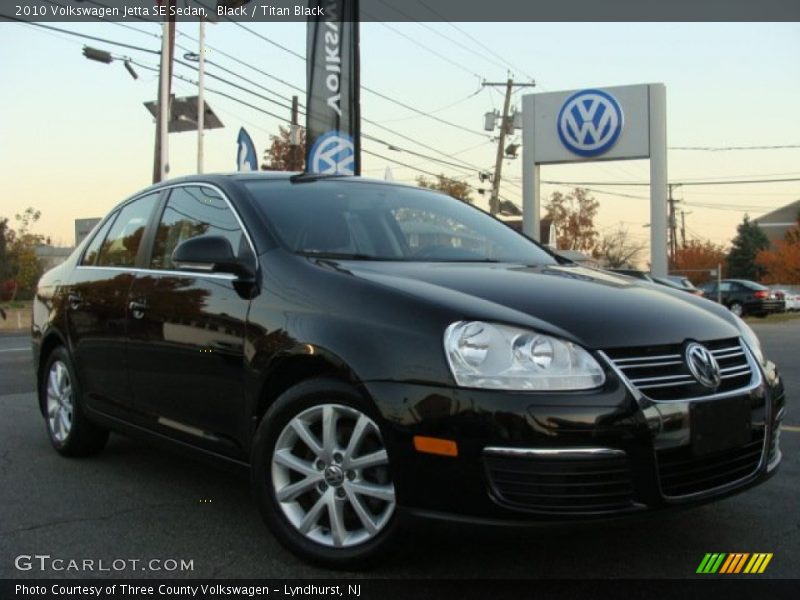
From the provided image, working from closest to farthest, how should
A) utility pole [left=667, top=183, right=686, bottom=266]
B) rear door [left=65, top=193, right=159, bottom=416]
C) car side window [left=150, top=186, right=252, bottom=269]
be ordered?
car side window [left=150, top=186, right=252, bottom=269] → rear door [left=65, top=193, right=159, bottom=416] → utility pole [left=667, top=183, right=686, bottom=266]

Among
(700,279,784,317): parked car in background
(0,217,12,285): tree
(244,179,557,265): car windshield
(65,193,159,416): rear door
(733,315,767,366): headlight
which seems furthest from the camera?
(0,217,12,285): tree

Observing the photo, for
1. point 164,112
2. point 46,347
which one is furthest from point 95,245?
point 164,112

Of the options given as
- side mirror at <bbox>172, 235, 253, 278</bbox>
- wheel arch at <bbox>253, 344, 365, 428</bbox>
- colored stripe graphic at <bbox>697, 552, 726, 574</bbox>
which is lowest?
colored stripe graphic at <bbox>697, 552, 726, 574</bbox>

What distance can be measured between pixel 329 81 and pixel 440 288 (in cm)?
1000

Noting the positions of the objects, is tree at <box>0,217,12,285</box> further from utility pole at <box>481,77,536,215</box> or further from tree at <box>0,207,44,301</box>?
utility pole at <box>481,77,536,215</box>

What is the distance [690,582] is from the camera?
2891mm

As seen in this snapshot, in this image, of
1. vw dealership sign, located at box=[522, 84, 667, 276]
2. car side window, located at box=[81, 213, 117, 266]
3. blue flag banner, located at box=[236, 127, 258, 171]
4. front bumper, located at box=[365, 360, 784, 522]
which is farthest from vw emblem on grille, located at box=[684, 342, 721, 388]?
vw dealership sign, located at box=[522, 84, 667, 276]

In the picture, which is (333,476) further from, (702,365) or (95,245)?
(95,245)

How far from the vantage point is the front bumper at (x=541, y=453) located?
256 cm

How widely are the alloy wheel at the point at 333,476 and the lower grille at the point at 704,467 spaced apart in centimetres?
91

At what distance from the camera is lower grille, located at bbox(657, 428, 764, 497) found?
266 centimetres

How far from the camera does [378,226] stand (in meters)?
3.87

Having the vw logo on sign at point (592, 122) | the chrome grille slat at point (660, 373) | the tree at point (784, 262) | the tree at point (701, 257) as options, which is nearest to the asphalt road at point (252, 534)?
the chrome grille slat at point (660, 373)

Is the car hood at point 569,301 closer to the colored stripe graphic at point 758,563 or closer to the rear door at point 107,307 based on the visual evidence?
the colored stripe graphic at point 758,563
